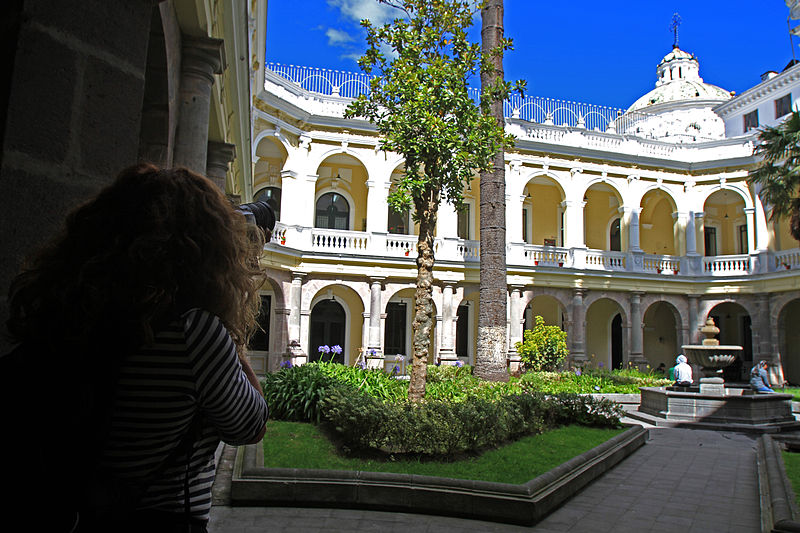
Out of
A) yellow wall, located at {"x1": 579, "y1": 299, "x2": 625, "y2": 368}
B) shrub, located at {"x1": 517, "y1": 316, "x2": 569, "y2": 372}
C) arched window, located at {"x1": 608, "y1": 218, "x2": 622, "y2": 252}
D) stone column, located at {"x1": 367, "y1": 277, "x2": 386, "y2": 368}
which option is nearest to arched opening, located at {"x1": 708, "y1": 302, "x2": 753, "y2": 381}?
yellow wall, located at {"x1": 579, "y1": 299, "x2": 625, "y2": 368}

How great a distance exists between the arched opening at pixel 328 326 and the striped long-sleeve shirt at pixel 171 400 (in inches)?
875

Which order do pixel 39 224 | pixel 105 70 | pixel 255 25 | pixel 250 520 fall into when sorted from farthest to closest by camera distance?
pixel 255 25 < pixel 250 520 < pixel 105 70 < pixel 39 224

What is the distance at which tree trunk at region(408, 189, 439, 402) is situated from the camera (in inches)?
380

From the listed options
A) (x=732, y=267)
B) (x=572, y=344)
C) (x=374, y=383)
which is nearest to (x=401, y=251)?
(x=572, y=344)

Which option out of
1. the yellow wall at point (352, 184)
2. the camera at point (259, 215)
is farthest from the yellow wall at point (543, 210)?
the camera at point (259, 215)

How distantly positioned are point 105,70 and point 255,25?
9.68 meters

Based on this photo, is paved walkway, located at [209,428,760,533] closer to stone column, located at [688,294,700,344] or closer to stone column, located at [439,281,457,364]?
stone column, located at [439,281,457,364]

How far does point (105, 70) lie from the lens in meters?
1.95

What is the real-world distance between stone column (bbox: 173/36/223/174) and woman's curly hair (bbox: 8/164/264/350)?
4507 mm

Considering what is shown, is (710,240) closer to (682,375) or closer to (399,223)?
(399,223)

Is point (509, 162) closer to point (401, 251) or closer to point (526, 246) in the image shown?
point (526, 246)

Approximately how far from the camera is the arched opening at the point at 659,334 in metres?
27.9

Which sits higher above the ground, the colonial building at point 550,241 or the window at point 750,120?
the window at point 750,120

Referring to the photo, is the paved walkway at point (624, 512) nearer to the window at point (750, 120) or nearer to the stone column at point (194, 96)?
the stone column at point (194, 96)
